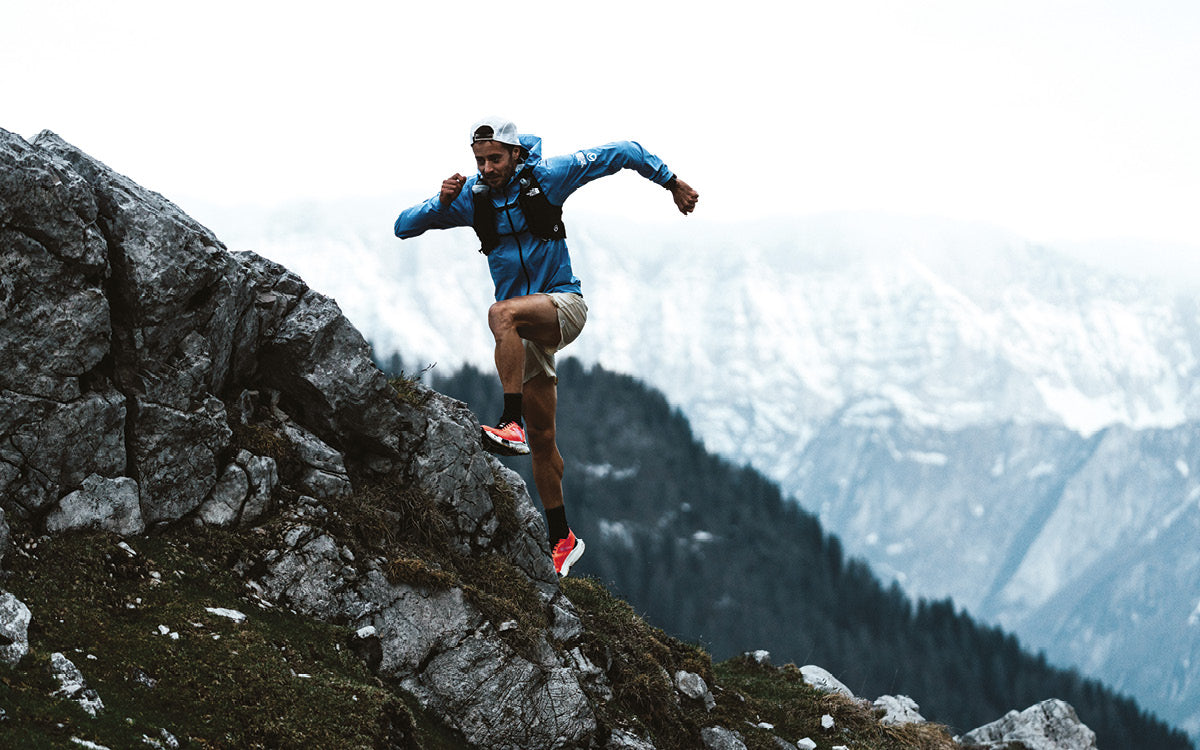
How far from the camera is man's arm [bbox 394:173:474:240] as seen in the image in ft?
42.4

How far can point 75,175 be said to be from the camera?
1083 cm

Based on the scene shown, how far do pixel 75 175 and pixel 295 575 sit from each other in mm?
4641

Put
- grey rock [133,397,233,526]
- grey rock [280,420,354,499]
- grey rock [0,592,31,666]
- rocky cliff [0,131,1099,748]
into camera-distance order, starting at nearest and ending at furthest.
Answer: grey rock [0,592,31,666]
rocky cliff [0,131,1099,748]
grey rock [133,397,233,526]
grey rock [280,420,354,499]

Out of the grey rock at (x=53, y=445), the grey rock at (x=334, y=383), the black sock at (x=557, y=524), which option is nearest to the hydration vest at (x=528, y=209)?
the grey rock at (x=334, y=383)

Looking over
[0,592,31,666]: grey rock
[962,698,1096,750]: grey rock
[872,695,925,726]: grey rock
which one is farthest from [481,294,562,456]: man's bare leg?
[962,698,1096,750]: grey rock

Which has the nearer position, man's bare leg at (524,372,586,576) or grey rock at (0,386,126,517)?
grey rock at (0,386,126,517)

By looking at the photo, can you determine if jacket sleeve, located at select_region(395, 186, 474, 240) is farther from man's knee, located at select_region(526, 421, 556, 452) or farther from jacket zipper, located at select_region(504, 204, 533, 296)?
man's knee, located at select_region(526, 421, 556, 452)

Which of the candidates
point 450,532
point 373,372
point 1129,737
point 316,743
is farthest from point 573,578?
point 1129,737

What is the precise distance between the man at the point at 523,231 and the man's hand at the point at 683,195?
0.04 feet

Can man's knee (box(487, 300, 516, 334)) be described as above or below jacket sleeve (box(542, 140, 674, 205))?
below

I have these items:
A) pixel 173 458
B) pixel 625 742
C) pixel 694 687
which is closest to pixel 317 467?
pixel 173 458

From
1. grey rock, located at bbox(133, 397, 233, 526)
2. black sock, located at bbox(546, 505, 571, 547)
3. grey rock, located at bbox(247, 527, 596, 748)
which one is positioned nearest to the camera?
grey rock, located at bbox(133, 397, 233, 526)

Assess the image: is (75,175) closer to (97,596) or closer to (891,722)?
(97,596)

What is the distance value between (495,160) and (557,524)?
528 centimetres
